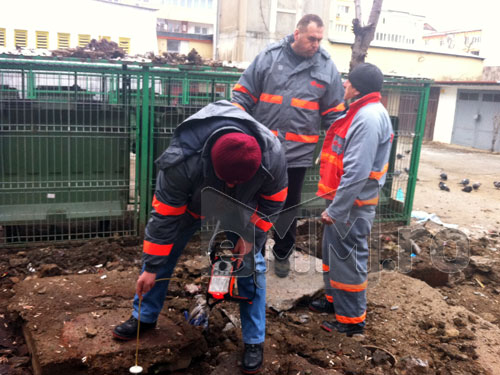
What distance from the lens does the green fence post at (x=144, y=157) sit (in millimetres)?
4910

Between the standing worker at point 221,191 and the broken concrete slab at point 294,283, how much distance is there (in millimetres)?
957

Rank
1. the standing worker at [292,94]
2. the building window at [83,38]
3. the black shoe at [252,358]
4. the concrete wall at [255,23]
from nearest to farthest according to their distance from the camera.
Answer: the black shoe at [252,358], the standing worker at [292,94], the building window at [83,38], the concrete wall at [255,23]

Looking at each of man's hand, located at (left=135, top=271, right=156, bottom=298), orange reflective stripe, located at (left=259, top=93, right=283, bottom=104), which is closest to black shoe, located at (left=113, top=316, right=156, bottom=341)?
man's hand, located at (left=135, top=271, right=156, bottom=298)

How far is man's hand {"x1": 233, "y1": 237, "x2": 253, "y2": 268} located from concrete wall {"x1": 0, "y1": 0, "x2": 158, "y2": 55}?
21.8 metres

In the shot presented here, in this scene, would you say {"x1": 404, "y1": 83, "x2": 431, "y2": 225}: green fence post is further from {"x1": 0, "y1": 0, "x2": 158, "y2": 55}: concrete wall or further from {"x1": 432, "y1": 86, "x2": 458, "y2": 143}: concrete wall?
{"x1": 0, "y1": 0, "x2": 158, "y2": 55}: concrete wall

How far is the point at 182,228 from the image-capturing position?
292 cm

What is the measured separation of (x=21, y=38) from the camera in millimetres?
22734

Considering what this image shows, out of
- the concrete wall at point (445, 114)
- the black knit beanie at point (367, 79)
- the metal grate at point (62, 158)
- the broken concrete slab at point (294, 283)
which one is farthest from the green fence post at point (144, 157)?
the concrete wall at point (445, 114)

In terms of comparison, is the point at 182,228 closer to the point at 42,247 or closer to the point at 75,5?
the point at 42,247

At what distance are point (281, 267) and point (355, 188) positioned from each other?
1.35 m

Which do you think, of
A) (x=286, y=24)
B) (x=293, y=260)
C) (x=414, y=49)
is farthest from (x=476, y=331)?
(x=286, y=24)

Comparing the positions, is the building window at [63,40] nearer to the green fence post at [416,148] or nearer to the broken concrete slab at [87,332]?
the green fence post at [416,148]

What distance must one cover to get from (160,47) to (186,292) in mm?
31020

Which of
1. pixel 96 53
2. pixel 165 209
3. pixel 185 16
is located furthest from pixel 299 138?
pixel 185 16
